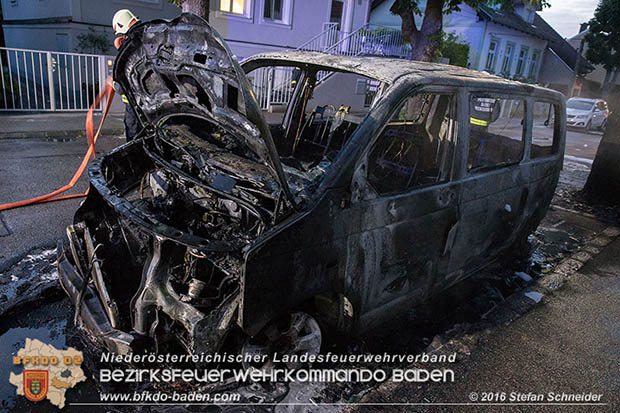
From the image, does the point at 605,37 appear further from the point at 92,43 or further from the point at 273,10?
the point at 92,43

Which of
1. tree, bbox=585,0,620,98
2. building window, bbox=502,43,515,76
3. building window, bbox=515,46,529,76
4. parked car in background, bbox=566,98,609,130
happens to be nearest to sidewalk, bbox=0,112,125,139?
parked car in background, bbox=566,98,609,130

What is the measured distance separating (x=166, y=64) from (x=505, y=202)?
2983 millimetres

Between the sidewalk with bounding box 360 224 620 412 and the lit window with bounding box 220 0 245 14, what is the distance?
13.9 metres

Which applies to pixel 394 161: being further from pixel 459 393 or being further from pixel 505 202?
pixel 459 393

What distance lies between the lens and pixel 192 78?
2.52 metres

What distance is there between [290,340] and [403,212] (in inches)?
43.3

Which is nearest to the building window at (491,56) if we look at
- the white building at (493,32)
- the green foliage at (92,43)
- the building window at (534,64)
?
the white building at (493,32)

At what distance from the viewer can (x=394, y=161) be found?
3.49 metres

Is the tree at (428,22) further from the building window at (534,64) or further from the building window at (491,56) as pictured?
the building window at (534,64)

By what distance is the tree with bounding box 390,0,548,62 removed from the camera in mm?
9062

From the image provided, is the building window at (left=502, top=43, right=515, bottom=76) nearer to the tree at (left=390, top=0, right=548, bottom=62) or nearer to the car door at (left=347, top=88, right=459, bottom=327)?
the tree at (left=390, top=0, right=548, bottom=62)

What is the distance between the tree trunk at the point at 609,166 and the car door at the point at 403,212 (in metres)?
5.34

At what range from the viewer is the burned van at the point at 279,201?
229cm

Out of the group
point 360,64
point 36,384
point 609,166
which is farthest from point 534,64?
point 36,384
